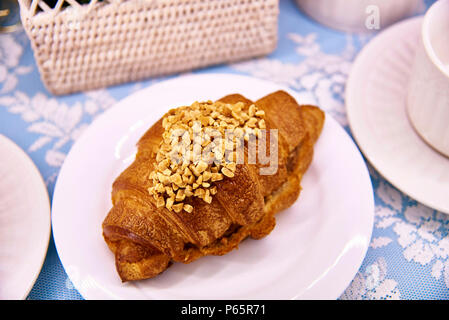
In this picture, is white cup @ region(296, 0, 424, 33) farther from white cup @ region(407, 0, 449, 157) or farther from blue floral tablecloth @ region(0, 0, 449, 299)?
white cup @ region(407, 0, 449, 157)

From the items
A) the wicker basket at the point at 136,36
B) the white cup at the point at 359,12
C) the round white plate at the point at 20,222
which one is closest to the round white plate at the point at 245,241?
the round white plate at the point at 20,222

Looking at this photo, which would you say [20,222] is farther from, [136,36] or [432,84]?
[432,84]

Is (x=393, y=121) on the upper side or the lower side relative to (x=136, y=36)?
lower

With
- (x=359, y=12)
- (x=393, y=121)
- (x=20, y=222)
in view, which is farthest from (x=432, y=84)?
(x=20, y=222)

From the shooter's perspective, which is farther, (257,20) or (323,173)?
(257,20)

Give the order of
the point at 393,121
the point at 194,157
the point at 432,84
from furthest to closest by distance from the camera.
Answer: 1. the point at 393,121
2. the point at 432,84
3. the point at 194,157
